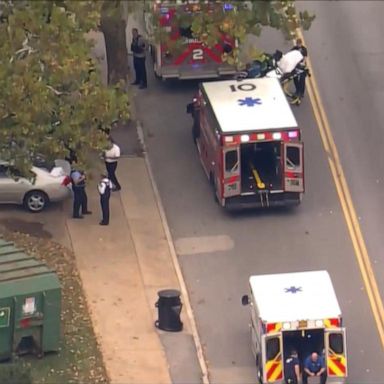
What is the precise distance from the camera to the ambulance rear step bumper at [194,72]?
4112 cm

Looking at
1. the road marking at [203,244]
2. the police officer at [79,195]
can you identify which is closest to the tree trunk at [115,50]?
the police officer at [79,195]

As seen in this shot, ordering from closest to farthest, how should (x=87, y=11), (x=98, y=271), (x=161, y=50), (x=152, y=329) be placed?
(x=87, y=11), (x=152, y=329), (x=98, y=271), (x=161, y=50)

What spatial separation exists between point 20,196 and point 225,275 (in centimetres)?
493

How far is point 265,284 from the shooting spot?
30359mm

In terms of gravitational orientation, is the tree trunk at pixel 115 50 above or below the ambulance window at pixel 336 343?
below

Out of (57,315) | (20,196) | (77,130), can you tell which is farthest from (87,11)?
(20,196)

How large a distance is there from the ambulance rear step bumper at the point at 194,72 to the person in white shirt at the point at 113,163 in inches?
177

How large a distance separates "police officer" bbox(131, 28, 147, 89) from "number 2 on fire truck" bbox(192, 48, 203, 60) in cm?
118

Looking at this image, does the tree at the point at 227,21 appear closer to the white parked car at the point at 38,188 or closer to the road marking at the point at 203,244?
the road marking at the point at 203,244

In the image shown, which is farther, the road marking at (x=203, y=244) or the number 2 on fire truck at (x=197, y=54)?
the number 2 on fire truck at (x=197, y=54)

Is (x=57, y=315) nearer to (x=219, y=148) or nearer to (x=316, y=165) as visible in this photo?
(x=219, y=148)

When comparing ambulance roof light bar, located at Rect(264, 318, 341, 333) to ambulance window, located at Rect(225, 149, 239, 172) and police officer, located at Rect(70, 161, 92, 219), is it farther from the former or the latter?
police officer, located at Rect(70, 161, 92, 219)

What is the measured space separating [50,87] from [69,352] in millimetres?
4648

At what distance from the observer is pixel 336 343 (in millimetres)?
29641
